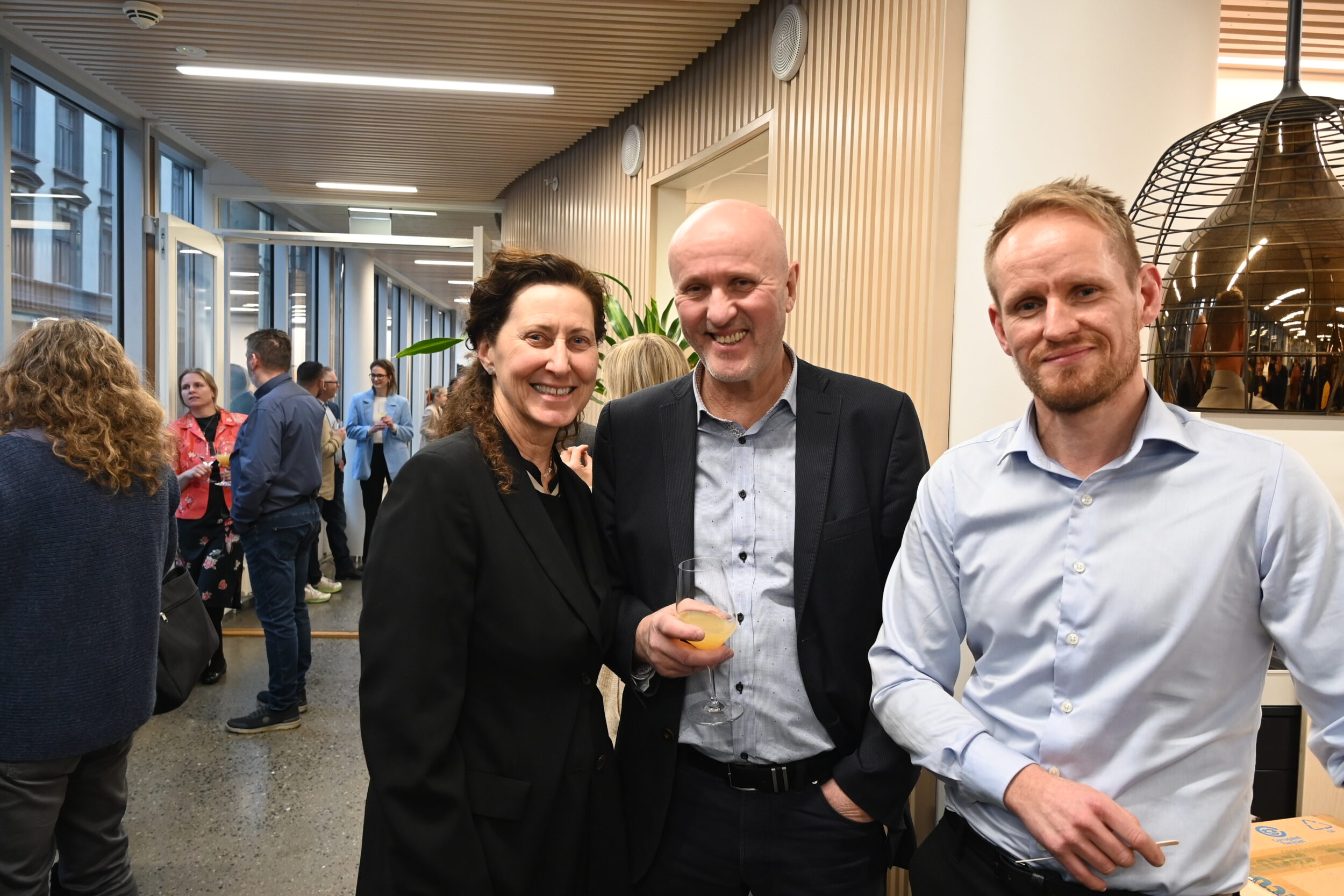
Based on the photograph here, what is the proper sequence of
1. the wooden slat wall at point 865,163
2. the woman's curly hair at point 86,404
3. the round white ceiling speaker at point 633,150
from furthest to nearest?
the round white ceiling speaker at point 633,150 < the wooden slat wall at point 865,163 < the woman's curly hair at point 86,404

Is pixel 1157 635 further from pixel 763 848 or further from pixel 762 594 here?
pixel 763 848

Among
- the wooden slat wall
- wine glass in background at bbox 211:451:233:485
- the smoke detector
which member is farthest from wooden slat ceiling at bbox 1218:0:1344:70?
wine glass in background at bbox 211:451:233:485

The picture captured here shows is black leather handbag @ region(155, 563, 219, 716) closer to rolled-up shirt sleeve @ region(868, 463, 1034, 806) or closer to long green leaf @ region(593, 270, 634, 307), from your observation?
long green leaf @ region(593, 270, 634, 307)

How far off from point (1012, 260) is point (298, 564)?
437 centimetres

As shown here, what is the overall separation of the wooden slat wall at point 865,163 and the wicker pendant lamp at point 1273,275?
1.34 m

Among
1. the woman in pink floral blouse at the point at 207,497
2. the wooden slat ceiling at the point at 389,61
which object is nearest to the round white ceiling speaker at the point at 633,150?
the wooden slat ceiling at the point at 389,61

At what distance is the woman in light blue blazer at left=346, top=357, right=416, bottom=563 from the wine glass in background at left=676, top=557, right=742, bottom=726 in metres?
7.23

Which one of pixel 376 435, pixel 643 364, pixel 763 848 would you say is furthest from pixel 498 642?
pixel 376 435

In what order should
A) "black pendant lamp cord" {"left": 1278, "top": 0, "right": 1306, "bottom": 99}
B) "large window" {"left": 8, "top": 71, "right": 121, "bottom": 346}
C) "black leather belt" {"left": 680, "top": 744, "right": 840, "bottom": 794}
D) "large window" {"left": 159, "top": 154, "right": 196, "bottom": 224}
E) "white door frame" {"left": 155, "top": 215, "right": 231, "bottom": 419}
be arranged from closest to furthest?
"black pendant lamp cord" {"left": 1278, "top": 0, "right": 1306, "bottom": 99}, "black leather belt" {"left": 680, "top": 744, "right": 840, "bottom": 794}, "large window" {"left": 8, "top": 71, "right": 121, "bottom": 346}, "white door frame" {"left": 155, "top": 215, "right": 231, "bottom": 419}, "large window" {"left": 159, "top": 154, "right": 196, "bottom": 224}

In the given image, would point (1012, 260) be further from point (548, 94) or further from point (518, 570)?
point (548, 94)

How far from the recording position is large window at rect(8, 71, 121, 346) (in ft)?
17.6

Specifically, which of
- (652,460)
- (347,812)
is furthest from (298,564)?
(652,460)

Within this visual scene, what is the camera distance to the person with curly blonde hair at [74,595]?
214cm

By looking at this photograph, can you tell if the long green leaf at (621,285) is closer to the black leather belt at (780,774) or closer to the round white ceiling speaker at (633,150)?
the round white ceiling speaker at (633,150)
